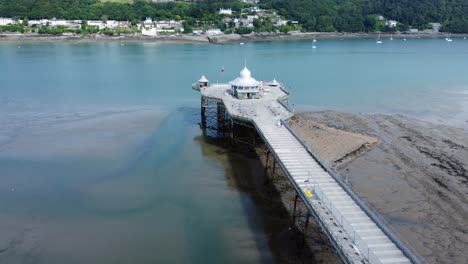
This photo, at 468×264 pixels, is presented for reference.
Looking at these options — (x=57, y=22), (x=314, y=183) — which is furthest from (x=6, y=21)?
(x=314, y=183)

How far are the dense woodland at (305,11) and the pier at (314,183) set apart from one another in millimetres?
112235

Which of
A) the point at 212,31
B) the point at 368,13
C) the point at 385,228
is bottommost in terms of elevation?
the point at 385,228

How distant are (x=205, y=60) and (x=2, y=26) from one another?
270 ft

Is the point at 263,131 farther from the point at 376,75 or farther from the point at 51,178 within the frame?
the point at 376,75

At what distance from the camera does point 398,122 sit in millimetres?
41062

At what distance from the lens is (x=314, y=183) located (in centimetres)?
2095

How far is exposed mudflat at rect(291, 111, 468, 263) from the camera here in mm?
21750

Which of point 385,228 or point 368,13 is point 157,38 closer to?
point 368,13

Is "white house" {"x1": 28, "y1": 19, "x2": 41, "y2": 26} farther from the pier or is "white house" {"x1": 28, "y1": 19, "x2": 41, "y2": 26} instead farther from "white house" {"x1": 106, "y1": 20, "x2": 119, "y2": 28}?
the pier

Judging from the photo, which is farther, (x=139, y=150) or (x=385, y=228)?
(x=139, y=150)

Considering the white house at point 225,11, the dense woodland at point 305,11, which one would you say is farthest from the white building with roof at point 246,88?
the white house at point 225,11

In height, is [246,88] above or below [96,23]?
below

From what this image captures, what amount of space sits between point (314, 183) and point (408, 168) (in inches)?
483

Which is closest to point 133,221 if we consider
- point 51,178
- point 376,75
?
point 51,178
